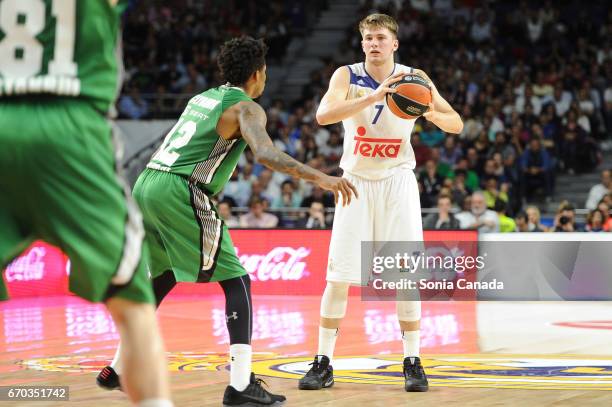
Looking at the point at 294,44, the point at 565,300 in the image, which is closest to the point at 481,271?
the point at 565,300

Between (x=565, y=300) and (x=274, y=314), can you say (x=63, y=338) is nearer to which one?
(x=274, y=314)

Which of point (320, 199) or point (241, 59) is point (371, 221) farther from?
point (320, 199)

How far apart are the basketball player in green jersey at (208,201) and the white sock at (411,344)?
3.32 ft

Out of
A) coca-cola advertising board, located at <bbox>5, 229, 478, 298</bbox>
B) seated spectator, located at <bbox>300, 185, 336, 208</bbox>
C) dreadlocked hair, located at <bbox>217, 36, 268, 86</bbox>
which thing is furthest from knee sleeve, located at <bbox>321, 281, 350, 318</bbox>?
seated spectator, located at <bbox>300, 185, 336, 208</bbox>

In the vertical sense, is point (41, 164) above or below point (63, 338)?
above

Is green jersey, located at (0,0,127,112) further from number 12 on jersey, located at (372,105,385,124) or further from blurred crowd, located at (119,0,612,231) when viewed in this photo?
blurred crowd, located at (119,0,612,231)

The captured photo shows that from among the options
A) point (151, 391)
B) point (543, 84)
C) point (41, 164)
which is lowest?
point (151, 391)

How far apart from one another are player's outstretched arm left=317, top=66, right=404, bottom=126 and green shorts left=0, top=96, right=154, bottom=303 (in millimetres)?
3022

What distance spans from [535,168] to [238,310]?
11.7m

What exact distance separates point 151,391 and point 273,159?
1.94 m

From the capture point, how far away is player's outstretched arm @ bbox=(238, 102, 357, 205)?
189 inches

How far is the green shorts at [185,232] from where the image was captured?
18.5ft

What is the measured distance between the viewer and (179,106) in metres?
20.0

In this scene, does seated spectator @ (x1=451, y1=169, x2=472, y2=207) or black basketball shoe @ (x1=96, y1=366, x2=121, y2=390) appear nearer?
black basketball shoe @ (x1=96, y1=366, x2=121, y2=390)
